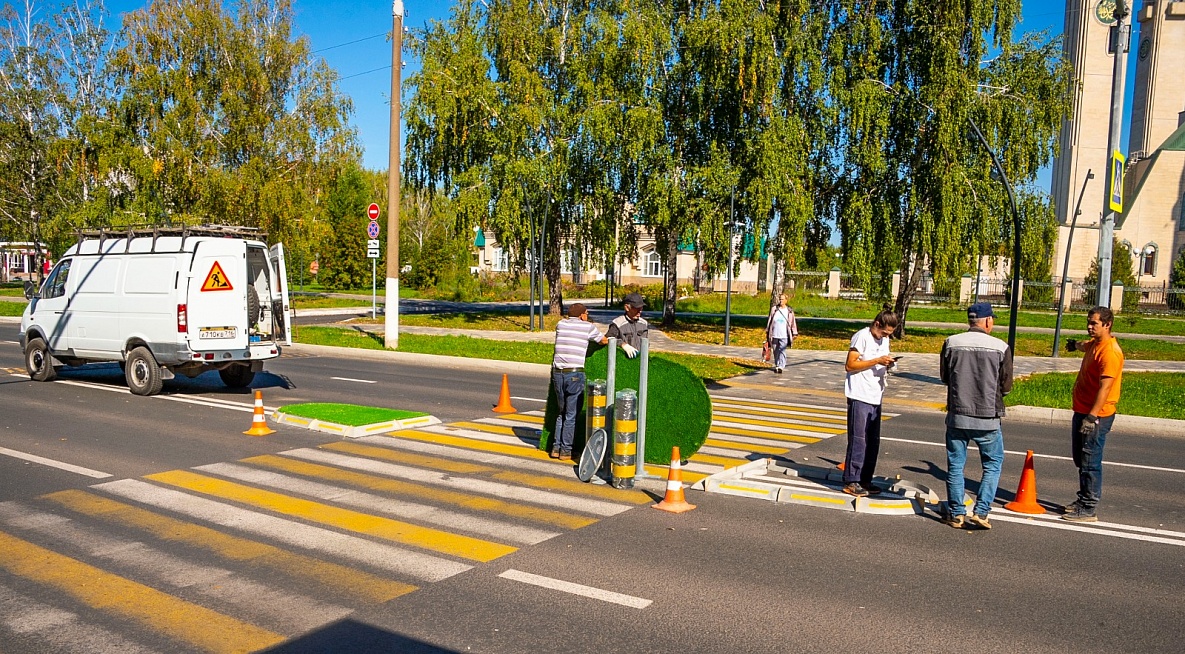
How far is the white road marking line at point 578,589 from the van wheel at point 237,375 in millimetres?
11177

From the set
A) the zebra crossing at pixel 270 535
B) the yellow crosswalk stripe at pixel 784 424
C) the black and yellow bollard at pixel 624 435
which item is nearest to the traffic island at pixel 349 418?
the zebra crossing at pixel 270 535

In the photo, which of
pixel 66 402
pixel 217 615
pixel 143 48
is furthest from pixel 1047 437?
pixel 143 48

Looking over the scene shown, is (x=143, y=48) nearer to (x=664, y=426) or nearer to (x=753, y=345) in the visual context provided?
(x=753, y=345)

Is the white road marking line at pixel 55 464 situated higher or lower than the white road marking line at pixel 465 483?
lower

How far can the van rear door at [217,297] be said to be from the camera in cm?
1423

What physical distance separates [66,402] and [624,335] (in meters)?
9.89

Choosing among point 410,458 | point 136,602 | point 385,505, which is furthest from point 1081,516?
point 136,602

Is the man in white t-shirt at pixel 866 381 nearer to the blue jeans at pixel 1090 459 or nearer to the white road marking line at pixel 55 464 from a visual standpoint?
the blue jeans at pixel 1090 459

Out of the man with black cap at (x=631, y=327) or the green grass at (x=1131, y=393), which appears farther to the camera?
the green grass at (x=1131, y=393)

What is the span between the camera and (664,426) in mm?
9398

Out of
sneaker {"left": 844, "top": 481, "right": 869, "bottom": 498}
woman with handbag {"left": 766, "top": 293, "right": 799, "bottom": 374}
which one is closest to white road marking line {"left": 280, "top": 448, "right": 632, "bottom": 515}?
sneaker {"left": 844, "top": 481, "right": 869, "bottom": 498}

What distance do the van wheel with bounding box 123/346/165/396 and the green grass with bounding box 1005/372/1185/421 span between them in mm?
14667

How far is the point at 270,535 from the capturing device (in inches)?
275

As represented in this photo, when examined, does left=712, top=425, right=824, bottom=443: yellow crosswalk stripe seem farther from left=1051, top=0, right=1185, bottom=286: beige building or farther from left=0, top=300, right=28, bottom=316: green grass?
left=1051, top=0, right=1185, bottom=286: beige building
